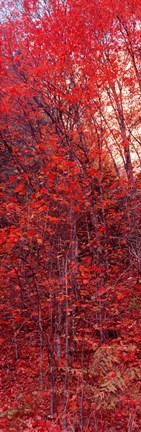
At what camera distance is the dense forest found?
751cm

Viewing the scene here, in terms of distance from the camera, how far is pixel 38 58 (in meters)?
12.0

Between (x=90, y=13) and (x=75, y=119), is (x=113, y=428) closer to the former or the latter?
(x=75, y=119)

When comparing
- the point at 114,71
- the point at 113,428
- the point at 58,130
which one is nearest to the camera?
the point at 113,428

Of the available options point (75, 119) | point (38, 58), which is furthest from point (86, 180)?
point (38, 58)

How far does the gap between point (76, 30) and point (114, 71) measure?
1.92 meters

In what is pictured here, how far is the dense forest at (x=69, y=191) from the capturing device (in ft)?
24.6

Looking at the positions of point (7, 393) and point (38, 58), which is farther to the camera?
point (38, 58)

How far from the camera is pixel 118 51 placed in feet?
42.9

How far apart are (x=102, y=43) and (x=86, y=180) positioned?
246 inches

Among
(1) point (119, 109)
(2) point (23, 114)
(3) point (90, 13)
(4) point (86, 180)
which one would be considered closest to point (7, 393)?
(4) point (86, 180)

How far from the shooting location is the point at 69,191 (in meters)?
7.48

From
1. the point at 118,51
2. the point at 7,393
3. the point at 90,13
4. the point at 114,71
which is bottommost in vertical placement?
the point at 7,393

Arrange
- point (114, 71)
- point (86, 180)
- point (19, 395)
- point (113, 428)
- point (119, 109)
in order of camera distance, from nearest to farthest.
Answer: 1. point (113, 428)
2. point (19, 395)
3. point (86, 180)
4. point (114, 71)
5. point (119, 109)

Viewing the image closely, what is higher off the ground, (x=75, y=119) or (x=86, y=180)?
(x=75, y=119)
